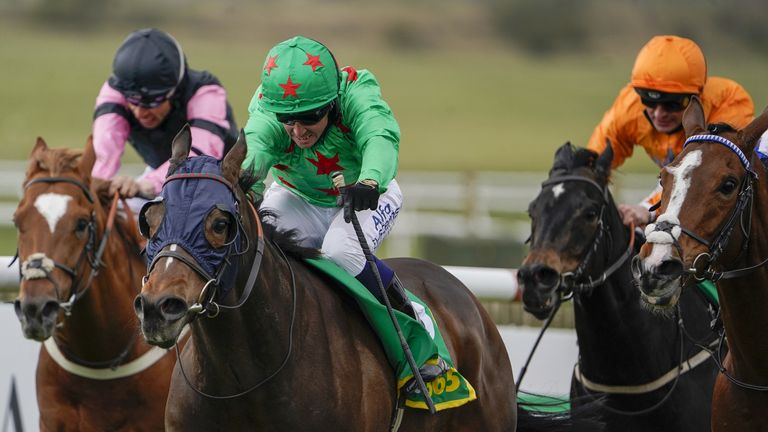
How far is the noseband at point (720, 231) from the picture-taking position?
12.7 feet

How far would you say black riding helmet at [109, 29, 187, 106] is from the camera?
229 inches

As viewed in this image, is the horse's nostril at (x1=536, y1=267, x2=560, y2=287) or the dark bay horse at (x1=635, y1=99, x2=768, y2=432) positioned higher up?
the dark bay horse at (x1=635, y1=99, x2=768, y2=432)

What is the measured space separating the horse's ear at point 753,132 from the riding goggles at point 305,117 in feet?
4.74

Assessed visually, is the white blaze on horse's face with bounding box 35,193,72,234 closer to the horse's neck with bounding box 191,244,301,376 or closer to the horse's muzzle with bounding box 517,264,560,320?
the horse's neck with bounding box 191,244,301,376

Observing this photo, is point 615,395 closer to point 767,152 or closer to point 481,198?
Answer: point 767,152

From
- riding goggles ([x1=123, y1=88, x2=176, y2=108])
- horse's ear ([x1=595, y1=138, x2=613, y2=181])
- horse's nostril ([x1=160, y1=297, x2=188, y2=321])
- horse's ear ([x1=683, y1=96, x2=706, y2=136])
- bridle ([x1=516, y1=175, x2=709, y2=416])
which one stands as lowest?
bridle ([x1=516, y1=175, x2=709, y2=416])

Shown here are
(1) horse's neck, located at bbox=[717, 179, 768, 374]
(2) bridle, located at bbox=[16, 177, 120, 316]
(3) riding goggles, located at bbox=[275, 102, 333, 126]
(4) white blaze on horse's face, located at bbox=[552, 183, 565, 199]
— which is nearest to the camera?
(1) horse's neck, located at bbox=[717, 179, 768, 374]

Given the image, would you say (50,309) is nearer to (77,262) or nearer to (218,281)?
(77,262)

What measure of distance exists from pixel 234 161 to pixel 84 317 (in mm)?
1728

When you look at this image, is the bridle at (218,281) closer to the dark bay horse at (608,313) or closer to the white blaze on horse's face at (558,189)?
the dark bay horse at (608,313)

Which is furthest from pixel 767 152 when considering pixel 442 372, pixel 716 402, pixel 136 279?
pixel 136 279

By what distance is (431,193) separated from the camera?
15766mm

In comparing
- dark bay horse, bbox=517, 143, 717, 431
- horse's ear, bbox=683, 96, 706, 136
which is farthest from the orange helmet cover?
horse's ear, bbox=683, 96, 706, 136

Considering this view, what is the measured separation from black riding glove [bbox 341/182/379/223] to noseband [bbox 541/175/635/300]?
65.2 inches
